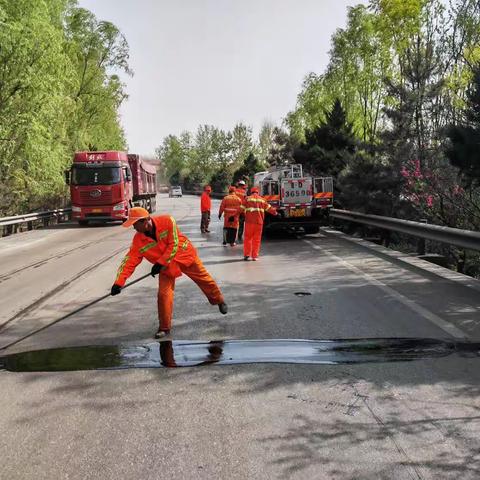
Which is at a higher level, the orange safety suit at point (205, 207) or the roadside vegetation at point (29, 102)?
the roadside vegetation at point (29, 102)

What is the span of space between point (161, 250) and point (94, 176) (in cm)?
1897

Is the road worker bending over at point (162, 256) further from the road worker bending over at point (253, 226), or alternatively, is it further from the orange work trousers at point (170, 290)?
the road worker bending over at point (253, 226)

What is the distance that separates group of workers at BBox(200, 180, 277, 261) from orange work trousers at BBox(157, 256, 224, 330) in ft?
17.3

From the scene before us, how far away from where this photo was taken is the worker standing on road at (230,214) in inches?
541

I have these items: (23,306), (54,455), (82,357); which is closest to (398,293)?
(82,357)

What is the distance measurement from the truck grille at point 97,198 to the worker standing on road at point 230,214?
10.6m

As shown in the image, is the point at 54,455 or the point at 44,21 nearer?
the point at 54,455

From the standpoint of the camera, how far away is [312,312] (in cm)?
644

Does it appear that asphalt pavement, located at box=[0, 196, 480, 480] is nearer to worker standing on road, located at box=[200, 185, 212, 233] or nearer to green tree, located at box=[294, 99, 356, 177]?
worker standing on road, located at box=[200, 185, 212, 233]

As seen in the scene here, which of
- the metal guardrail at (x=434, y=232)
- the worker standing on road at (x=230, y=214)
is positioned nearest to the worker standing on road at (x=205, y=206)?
the worker standing on road at (x=230, y=214)

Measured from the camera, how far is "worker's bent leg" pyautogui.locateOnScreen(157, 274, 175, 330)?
556 centimetres

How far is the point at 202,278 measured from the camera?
595 cm

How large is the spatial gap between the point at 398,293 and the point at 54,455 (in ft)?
17.5

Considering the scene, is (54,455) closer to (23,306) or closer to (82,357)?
(82,357)
